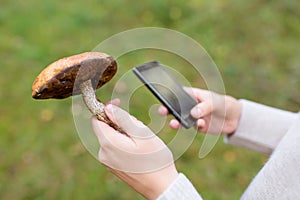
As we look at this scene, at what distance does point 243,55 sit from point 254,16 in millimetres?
340

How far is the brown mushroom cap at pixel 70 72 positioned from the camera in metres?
0.72

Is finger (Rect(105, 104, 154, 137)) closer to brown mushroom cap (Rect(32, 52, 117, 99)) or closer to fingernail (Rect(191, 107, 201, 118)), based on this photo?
brown mushroom cap (Rect(32, 52, 117, 99))

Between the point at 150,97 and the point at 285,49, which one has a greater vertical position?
the point at 150,97

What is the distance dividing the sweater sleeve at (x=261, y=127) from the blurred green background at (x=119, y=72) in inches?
24.0

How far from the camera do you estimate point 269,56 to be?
233 centimetres

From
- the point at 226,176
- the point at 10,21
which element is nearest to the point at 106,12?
the point at 10,21

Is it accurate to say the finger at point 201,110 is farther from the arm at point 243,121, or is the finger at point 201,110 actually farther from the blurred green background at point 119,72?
the blurred green background at point 119,72

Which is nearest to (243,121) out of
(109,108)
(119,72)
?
(109,108)

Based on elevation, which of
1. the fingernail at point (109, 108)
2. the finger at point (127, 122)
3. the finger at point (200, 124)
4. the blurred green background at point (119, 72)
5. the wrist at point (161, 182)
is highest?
the fingernail at point (109, 108)

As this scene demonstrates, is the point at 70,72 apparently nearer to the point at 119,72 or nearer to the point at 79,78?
the point at 79,78

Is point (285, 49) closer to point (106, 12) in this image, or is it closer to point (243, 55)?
point (243, 55)

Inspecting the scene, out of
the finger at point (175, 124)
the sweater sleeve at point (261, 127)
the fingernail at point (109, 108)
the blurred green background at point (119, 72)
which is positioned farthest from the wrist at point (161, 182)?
the blurred green background at point (119, 72)

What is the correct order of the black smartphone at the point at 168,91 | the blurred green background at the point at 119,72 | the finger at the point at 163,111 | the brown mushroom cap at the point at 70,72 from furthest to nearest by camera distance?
1. the blurred green background at the point at 119,72
2. the finger at the point at 163,111
3. the black smartphone at the point at 168,91
4. the brown mushroom cap at the point at 70,72

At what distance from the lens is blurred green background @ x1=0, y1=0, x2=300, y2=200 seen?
66.7 inches
